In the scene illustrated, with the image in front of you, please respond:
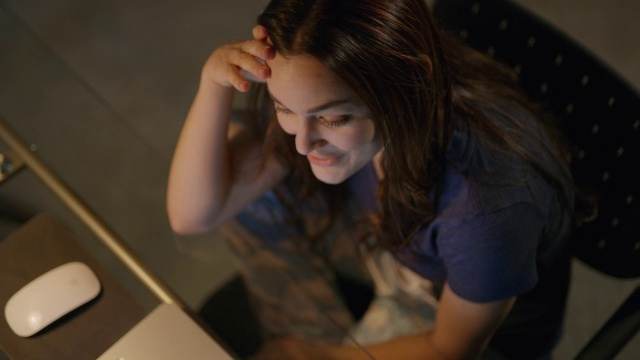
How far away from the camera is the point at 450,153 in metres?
0.75

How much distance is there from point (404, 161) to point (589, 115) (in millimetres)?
342

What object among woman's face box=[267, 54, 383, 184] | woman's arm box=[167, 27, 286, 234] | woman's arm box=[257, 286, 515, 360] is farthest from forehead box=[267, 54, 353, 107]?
woman's arm box=[257, 286, 515, 360]

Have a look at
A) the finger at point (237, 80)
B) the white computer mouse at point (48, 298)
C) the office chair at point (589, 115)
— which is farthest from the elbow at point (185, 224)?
the office chair at point (589, 115)

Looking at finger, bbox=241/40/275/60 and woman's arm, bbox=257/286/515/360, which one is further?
woman's arm, bbox=257/286/515/360

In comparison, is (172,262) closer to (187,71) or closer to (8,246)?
(8,246)

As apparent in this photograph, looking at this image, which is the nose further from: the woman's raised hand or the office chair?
the office chair

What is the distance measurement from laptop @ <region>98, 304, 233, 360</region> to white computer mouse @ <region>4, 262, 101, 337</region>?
0.28 feet

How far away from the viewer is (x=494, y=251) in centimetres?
75

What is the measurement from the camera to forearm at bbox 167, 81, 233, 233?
813 mm

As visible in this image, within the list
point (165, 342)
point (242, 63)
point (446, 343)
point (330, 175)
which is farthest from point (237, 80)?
point (446, 343)

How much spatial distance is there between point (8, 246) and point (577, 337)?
0.96 metres

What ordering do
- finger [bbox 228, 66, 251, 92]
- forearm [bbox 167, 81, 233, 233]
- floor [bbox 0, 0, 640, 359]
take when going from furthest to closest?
floor [bbox 0, 0, 640, 359] → forearm [bbox 167, 81, 233, 233] → finger [bbox 228, 66, 251, 92]

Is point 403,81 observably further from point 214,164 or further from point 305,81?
point 214,164

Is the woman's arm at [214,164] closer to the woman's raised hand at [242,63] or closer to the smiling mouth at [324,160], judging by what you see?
the woman's raised hand at [242,63]
